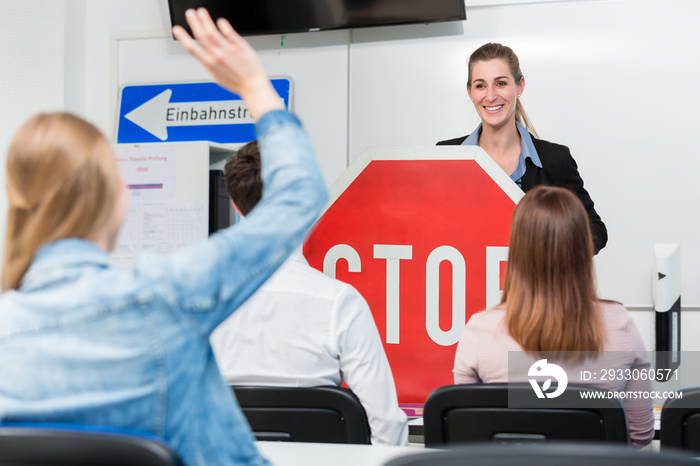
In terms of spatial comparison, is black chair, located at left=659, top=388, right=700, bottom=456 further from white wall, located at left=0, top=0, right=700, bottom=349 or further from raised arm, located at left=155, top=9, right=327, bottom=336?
white wall, located at left=0, top=0, right=700, bottom=349

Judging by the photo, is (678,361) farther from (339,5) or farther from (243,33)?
(243,33)

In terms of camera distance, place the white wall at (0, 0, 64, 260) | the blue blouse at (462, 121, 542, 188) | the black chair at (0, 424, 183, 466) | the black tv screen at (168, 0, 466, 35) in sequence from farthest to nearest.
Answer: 1. the white wall at (0, 0, 64, 260)
2. the black tv screen at (168, 0, 466, 35)
3. the blue blouse at (462, 121, 542, 188)
4. the black chair at (0, 424, 183, 466)

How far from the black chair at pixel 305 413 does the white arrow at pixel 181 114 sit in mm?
2617

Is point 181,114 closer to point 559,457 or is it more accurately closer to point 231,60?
point 231,60

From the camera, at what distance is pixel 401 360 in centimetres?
189

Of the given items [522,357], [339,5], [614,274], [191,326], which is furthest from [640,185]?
[191,326]

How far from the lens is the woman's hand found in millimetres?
769

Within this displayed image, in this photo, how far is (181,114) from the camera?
3.92 m

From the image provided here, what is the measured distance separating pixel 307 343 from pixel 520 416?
1.71 feet

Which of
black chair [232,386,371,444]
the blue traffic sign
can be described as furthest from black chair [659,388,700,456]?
the blue traffic sign

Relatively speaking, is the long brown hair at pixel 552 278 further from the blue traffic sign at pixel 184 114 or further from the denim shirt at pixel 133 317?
the blue traffic sign at pixel 184 114

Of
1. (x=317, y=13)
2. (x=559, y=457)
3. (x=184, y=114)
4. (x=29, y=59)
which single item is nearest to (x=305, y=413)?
(x=559, y=457)

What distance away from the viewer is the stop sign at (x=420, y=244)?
6.03ft

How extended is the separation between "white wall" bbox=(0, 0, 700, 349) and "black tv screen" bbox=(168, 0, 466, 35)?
0.12 metres
